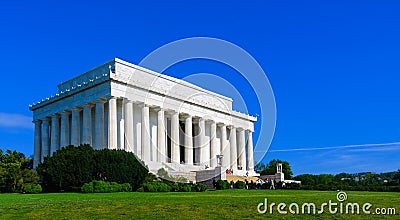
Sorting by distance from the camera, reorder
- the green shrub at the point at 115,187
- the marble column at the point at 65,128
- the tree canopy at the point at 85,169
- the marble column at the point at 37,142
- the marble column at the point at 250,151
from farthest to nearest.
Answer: the marble column at the point at 250,151
the marble column at the point at 37,142
the marble column at the point at 65,128
the tree canopy at the point at 85,169
the green shrub at the point at 115,187

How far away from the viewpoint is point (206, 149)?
3036 inches

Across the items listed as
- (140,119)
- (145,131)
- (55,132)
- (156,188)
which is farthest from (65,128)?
(156,188)

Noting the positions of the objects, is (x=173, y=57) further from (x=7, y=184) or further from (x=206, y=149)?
(x=206, y=149)

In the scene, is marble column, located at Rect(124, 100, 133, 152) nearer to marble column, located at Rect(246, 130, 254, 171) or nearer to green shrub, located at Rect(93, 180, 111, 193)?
green shrub, located at Rect(93, 180, 111, 193)

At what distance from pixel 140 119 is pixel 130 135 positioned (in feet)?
16.7

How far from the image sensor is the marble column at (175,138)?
67250 millimetres

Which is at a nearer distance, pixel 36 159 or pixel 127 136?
pixel 127 136

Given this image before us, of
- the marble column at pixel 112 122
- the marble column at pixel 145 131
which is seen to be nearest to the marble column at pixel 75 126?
the marble column at pixel 112 122

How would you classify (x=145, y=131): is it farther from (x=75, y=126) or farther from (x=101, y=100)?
(x=75, y=126)

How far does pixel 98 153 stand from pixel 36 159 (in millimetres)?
36918

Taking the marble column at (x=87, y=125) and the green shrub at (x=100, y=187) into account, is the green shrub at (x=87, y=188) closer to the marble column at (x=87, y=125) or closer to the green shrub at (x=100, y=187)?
the green shrub at (x=100, y=187)

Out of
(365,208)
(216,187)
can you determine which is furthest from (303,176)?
(365,208)

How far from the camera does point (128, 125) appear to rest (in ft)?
196

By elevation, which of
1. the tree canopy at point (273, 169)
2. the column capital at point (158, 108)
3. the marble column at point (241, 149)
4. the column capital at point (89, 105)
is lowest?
the tree canopy at point (273, 169)
